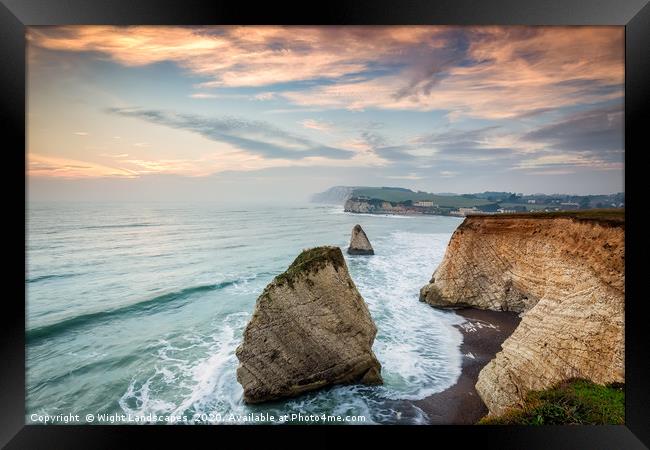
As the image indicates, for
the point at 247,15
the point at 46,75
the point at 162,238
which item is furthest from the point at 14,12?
the point at 162,238

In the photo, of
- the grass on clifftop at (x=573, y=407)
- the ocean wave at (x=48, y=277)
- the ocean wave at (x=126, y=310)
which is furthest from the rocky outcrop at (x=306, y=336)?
the ocean wave at (x=126, y=310)

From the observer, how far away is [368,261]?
13289 mm

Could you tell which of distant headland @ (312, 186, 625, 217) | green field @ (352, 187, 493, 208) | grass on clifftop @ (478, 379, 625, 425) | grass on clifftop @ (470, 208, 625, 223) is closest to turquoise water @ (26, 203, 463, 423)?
grass on clifftop @ (478, 379, 625, 425)

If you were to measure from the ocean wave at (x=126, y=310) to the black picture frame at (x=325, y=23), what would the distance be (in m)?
2.02

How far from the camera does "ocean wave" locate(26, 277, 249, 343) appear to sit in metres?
5.80

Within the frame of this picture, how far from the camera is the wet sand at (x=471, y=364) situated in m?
4.13

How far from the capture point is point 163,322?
713cm

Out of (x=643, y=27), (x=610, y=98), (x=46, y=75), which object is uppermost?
(x=643, y=27)

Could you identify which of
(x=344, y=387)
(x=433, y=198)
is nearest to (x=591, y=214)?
(x=433, y=198)

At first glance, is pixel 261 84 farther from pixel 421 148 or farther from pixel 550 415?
pixel 550 415

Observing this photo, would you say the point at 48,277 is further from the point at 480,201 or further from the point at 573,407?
the point at 480,201

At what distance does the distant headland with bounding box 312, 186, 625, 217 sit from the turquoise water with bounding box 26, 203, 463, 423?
284 centimetres

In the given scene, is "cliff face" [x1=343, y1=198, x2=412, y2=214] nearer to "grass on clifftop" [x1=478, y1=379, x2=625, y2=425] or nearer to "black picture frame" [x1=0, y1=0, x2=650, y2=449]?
"black picture frame" [x1=0, y1=0, x2=650, y2=449]

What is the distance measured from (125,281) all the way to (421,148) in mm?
9353
